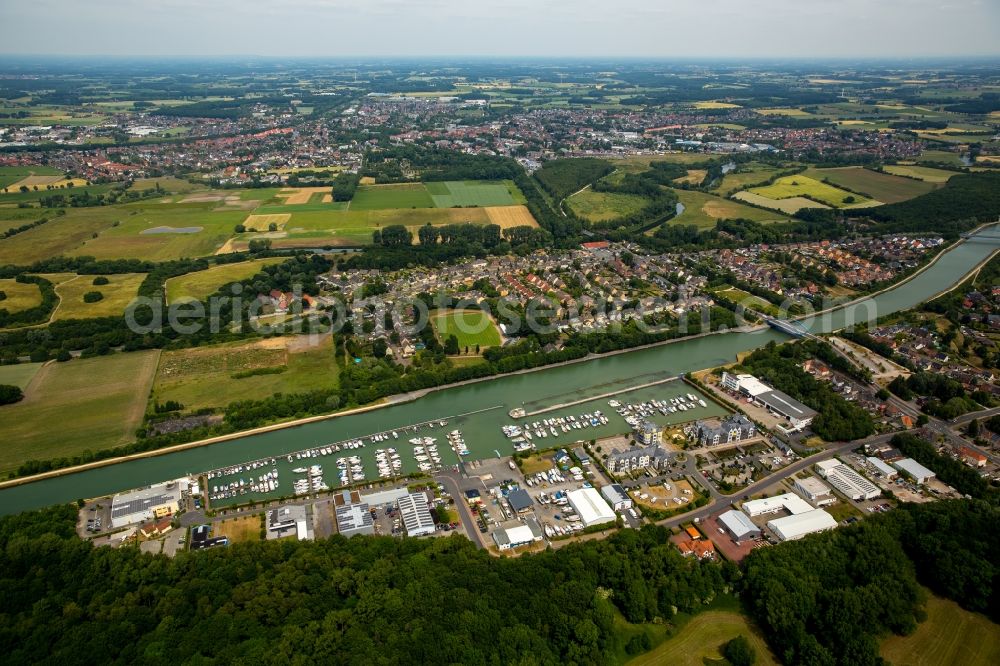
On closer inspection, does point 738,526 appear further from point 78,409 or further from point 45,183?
point 45,183

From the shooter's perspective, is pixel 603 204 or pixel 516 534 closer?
pixel 516 534

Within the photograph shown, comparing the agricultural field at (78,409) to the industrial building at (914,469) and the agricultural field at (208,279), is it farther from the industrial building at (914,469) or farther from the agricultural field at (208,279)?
the industrial building at (914,469)

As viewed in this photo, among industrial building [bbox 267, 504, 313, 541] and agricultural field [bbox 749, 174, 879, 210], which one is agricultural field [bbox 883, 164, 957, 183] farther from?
industrial building [bbox 267, 504, 313, 541]

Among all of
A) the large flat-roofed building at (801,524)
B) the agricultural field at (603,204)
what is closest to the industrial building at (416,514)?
the large flat-roofed building at (801,524)

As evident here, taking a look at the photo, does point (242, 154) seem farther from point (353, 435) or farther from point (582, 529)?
point (582, 529)

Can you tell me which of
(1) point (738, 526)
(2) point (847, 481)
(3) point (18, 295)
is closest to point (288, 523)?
(1) point (738, 526)

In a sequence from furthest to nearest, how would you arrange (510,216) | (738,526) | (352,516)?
(510,216) → (352,516) → (738,526)

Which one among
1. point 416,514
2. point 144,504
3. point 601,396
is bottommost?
point 601,396
